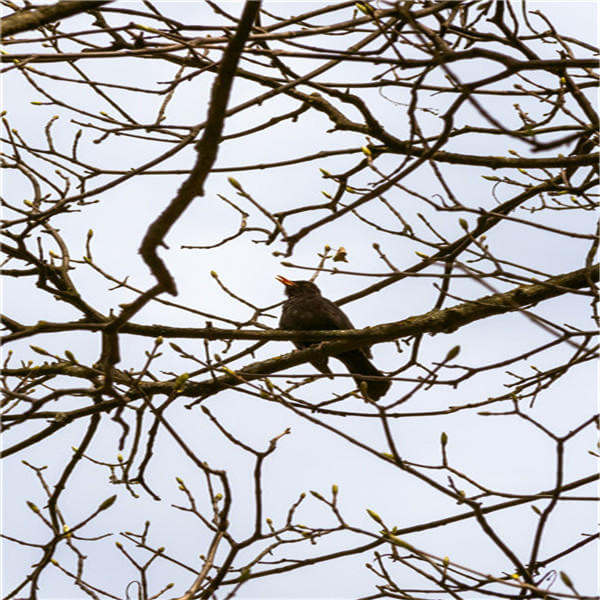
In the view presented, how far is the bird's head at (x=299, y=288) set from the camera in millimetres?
6246

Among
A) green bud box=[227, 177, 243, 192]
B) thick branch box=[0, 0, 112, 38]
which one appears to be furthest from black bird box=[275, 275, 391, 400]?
thick branch box=[0, 0, 112, 38]

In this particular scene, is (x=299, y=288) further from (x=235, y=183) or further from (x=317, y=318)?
(x=235, y=183)

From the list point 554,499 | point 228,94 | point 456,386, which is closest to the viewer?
point 228,94

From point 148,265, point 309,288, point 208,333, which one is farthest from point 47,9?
point 309,288

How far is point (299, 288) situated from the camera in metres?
6.39

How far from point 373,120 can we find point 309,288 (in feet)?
8.83

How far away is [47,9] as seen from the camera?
2631 mm

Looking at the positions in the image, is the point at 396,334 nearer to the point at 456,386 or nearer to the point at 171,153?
the point at 456,386

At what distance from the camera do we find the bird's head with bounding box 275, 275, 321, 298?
6246mm

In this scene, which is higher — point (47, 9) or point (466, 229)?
point (47, 9)

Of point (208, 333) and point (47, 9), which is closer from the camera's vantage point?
point (47, 9)

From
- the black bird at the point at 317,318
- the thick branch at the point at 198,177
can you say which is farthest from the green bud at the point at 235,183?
the black bird at the point at 317,318

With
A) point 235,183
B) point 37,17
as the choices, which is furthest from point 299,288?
point 37,17

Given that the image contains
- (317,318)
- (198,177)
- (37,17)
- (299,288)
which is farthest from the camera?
(299,288)
